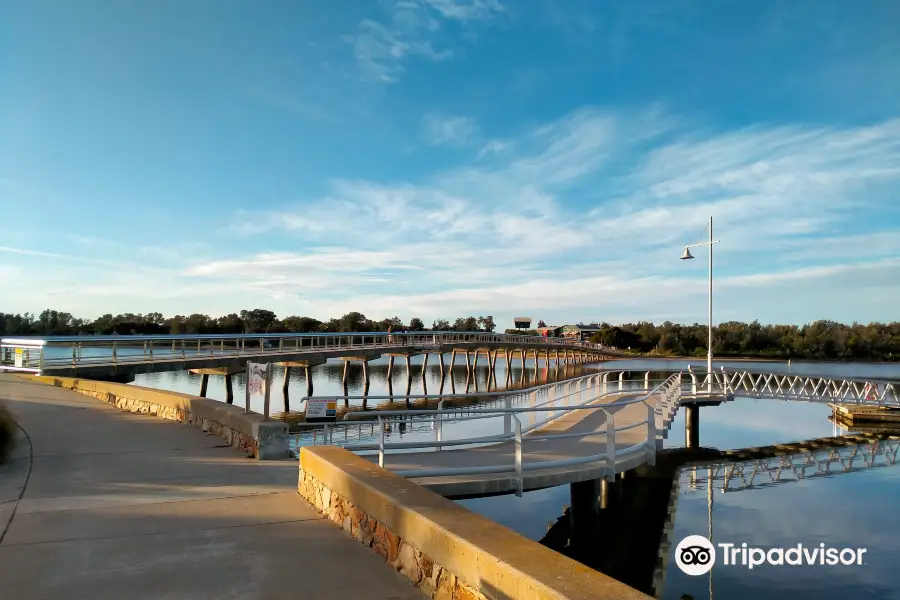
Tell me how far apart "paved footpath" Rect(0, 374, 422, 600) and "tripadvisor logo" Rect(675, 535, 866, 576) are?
7207mm

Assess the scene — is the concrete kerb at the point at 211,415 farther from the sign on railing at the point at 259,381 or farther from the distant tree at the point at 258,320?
the distant tree at the point at 258,320

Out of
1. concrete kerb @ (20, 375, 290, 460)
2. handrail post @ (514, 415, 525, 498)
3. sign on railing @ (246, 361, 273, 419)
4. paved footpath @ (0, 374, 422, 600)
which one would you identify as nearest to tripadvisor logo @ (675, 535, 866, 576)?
handrail post @ (514, 415, 525, 498)

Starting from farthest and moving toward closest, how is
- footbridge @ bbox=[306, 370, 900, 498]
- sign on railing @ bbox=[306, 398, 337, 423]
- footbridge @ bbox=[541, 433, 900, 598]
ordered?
footbridge @ bbox=[541, 433, 900, 598] → sign on railing @ bbox=[306, 398, 337, 423] → footbridge @ bbox=[306, 370, 900, 498]

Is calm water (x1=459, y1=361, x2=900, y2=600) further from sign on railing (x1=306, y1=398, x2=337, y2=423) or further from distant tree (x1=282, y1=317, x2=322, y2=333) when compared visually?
distant tree (x1=282, y1=317, x2=322, y2=333)

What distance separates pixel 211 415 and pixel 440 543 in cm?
829

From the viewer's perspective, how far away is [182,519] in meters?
5.74

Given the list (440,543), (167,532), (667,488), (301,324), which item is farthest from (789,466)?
(301,324)

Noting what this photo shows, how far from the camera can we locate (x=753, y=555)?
427 inches

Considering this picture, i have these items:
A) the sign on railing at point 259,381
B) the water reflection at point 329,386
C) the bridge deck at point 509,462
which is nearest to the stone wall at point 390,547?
the bridge deck at point 509,462

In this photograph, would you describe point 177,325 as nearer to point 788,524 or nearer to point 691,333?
point 788,524

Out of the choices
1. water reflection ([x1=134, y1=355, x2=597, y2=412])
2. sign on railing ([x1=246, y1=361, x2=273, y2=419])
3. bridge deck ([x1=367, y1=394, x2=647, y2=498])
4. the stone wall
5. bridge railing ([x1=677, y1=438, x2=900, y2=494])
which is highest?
sign on railing ([x1=246, y1=361, x2=273, y2=419])

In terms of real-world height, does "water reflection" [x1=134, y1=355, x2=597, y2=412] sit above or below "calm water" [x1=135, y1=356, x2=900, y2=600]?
below

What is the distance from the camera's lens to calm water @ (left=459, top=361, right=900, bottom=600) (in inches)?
375

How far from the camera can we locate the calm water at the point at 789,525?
9.52 metres
